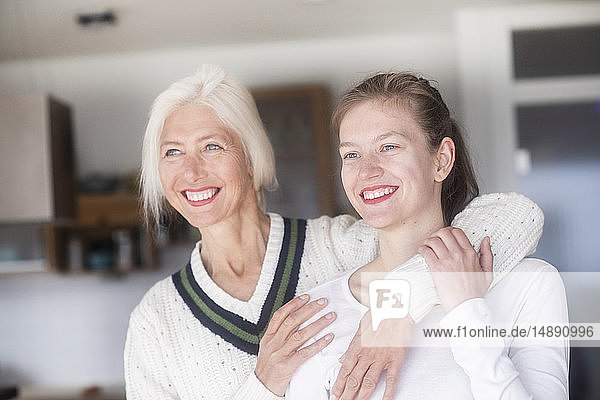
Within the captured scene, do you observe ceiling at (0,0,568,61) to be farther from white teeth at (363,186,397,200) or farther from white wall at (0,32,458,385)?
white teeth at (363,186,397,200)

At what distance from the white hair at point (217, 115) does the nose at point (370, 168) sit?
225 millimetres

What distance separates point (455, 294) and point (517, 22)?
628 mm

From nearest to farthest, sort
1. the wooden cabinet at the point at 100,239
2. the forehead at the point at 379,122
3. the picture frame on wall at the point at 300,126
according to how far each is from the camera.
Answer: the forehead at the point at 379,122
the picture frame on wall at the point at 300,126
the wooden cabinet at the point at 100,239

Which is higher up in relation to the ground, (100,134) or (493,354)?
(100,134)

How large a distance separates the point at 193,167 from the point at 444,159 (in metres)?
0.29

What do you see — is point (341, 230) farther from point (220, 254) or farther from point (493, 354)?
point (493, 354)

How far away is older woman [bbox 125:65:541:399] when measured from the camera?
2.96 ft

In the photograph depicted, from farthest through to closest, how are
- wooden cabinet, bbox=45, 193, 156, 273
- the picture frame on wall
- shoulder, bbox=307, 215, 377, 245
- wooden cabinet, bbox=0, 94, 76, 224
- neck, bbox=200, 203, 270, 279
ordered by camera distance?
wooden cabinet, bbox=45, 193, 156, 273 → wooden cabinet, bbox=0, 94, 76, 224 → the picture frame on wall → neck, bbox=200, 203, 270, 279 → shoulder, bbox=307, 215, 377, 245

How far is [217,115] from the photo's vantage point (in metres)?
0.92

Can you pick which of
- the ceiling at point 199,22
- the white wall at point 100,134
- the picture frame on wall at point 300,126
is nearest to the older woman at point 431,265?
the white wall at point 100,134

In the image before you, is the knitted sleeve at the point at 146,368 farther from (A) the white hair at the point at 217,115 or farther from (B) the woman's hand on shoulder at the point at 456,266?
(B) the woman's hand on shoulder at the point at 456,266

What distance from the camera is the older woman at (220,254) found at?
2.96ft

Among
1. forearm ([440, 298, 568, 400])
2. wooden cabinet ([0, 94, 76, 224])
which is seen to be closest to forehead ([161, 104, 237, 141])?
forearm ([440, 298, 568, 400])

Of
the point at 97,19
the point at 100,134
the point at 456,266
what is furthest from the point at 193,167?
the point at 100,134
